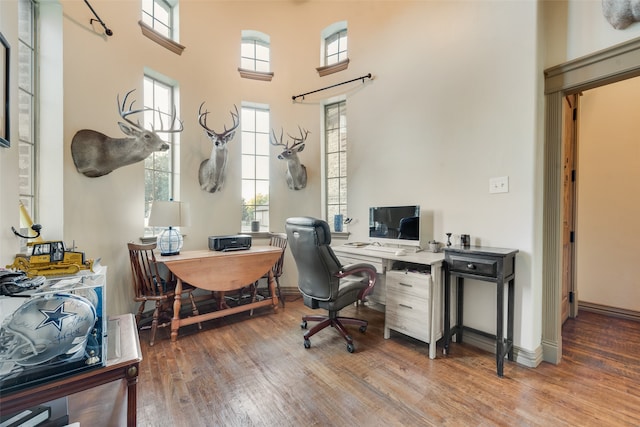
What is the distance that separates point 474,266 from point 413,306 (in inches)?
22.0

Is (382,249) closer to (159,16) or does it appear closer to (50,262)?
(50,262)

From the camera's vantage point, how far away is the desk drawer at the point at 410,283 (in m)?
2.13

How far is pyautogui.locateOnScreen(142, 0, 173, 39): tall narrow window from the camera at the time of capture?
290 centimetres

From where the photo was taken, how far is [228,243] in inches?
116

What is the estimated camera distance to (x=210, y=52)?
10.9 feet

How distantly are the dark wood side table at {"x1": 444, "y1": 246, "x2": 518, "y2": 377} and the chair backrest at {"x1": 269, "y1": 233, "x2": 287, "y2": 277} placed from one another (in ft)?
5.88

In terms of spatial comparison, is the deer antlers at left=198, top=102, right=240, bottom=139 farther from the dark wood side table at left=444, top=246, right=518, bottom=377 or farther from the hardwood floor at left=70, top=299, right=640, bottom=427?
the dark wood side table at left=444, top=246, right=518, bottom=377

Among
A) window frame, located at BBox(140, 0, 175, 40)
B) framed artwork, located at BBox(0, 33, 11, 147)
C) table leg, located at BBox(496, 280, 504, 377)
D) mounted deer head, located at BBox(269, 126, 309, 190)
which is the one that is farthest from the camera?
mounted deer head, located at BBox(269, 126, 309, 190)

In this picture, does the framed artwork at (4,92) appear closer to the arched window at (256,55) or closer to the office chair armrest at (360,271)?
the office chair armrest at (360,271)

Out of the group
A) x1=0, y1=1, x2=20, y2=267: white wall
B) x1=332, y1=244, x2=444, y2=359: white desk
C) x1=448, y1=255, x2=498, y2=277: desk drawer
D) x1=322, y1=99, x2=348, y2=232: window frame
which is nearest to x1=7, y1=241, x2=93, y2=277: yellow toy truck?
x1=0, y1=1, x2=20, y2=267: white wall

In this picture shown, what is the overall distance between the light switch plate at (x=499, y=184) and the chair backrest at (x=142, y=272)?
2.86m

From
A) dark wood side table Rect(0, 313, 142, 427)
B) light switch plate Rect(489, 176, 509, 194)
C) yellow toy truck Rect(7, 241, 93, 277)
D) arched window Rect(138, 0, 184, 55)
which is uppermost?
arched window Rect(138, 0, 184, 55)

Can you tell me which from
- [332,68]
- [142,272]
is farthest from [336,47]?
[142,272]

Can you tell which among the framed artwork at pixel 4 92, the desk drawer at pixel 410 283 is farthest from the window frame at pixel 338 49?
the framed artwork at pixel 4 92
